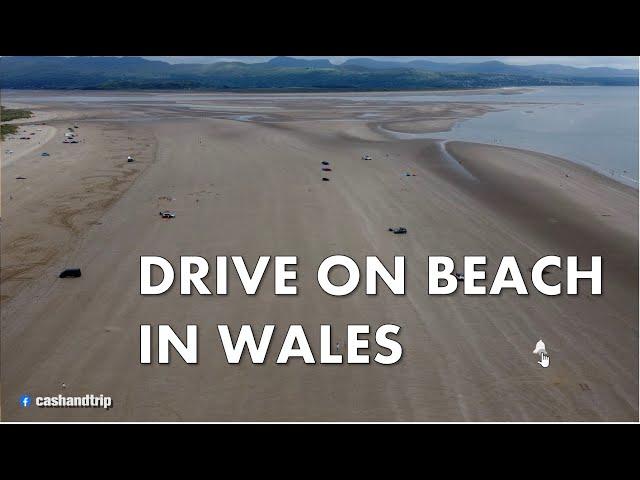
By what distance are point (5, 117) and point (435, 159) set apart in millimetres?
36069

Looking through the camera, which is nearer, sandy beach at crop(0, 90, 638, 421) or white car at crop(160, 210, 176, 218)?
sandy beach at crop(0, 90, 638, 421)

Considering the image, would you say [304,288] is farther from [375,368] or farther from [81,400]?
[81,400]

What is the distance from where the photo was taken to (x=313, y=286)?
39.5 ft

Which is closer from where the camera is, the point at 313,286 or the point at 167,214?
the point at 313,286

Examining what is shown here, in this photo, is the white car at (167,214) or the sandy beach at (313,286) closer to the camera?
the sandy beach at (313,286)

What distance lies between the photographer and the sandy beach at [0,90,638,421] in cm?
836

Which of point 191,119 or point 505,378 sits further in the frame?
point 191,119

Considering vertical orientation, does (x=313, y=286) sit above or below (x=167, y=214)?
below

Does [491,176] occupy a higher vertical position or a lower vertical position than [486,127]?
lower

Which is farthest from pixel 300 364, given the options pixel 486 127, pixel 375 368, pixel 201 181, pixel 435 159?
pixel 486 127

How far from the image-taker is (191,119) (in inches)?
1799

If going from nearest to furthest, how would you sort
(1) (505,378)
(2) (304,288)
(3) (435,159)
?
(1) (505,378), (2) (304,288), (3) (435,159)

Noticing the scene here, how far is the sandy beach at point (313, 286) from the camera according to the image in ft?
27.4
